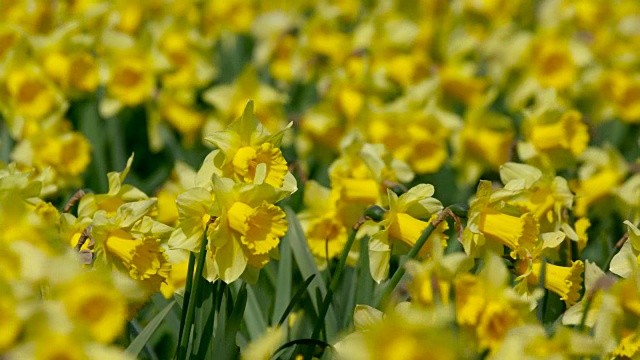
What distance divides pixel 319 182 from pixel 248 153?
4.56 ft

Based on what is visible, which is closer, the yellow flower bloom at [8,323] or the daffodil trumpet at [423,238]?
the yellow flower bloom at [8,323]

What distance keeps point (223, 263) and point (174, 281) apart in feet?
1.86

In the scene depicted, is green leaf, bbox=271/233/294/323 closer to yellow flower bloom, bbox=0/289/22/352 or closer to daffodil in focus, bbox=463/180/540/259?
daffodil in focus, bbox=463/180/540/259

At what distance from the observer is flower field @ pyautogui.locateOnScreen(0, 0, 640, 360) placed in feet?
4.90

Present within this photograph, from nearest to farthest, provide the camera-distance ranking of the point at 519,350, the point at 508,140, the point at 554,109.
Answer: the point at 519,350, the point at 554,109, the point at 508,140

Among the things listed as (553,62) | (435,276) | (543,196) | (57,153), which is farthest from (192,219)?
(553,62)

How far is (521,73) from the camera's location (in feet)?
13.8

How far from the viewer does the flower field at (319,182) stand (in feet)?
4.90

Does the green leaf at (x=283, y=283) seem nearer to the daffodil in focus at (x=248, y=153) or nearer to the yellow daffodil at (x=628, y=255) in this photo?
the daffodil in focus at (x=248, y=153)

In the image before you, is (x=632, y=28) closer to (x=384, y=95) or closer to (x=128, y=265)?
(x=384, y=95)

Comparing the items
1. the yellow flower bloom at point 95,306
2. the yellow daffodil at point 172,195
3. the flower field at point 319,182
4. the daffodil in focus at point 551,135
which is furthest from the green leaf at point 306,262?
the daffodil in focus at point 551,135

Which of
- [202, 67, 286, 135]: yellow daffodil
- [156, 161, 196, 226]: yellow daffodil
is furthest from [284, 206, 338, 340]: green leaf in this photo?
[202, 67, 286, 135]: yellow daffodil

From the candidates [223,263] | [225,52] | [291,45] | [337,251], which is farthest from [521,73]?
[223,263]

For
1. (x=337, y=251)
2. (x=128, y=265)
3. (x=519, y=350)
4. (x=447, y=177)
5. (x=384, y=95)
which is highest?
(x=519, y=350)
